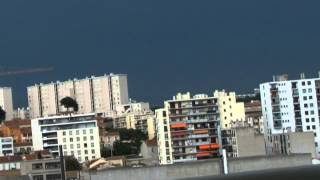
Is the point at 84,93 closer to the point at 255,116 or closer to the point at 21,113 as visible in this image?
the point at 21,113

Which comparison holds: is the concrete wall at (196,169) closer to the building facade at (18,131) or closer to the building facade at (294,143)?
the building facade at (294,143)

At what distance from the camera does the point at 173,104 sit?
75.4ft

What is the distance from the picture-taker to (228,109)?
76.3ft

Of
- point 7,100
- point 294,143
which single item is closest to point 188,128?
point 294,143

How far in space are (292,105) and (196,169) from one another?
67.0 feet

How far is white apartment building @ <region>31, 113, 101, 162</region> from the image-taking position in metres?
25.4

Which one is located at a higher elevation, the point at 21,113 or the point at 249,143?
the point at 21,113

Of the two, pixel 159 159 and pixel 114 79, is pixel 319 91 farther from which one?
pixel 114 79

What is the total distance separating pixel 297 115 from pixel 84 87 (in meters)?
19.8

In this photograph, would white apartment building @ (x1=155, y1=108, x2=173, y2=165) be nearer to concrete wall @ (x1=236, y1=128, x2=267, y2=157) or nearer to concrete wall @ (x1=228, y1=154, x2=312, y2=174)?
concrete wall @ (x1=236, y1=128, x2=267, y2=157)

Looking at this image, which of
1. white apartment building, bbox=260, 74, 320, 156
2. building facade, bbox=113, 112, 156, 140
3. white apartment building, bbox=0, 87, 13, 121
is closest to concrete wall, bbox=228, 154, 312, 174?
white apartment building, bbox=260, 74, 320, 156

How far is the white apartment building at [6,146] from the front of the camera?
26547mm

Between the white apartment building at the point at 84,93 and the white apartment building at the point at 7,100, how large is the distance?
2012 millimetres

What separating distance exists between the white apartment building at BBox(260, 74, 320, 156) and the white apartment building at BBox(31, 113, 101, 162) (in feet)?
20.6
